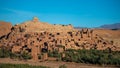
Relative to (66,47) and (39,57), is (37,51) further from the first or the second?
(66,47)

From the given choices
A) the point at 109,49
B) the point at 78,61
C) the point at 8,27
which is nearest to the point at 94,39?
the point at 109,49

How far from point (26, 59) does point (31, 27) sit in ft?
107

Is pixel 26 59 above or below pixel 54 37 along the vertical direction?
below

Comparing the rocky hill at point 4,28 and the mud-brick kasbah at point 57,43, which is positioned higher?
the rocky hill at point 4,28

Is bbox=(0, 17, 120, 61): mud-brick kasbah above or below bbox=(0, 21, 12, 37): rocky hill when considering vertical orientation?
below

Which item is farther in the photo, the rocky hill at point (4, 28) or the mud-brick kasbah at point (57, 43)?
the rocky hill at point (4, 28)

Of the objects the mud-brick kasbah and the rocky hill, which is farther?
the rocky hill

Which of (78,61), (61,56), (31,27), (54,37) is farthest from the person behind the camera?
(31,27)

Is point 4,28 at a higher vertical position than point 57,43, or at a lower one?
higher

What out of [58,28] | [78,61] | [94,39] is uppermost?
[58,28]

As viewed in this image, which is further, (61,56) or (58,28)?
(58,28)

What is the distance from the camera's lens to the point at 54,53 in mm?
33844

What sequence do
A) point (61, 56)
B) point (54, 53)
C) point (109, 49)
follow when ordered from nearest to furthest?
point (61, 56), point (54, 53), point (109, 49)

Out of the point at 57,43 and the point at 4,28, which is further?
the point at 4,28
